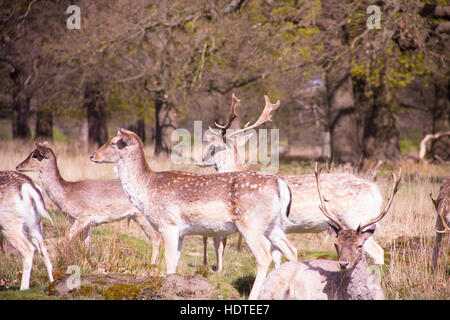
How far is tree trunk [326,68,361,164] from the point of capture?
15.6 meters

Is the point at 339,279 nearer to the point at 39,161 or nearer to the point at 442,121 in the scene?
the point at 39,161

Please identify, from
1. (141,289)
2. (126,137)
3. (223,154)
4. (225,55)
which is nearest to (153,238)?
(223,154)

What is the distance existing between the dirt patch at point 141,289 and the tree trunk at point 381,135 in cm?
1466

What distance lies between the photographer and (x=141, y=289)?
496 centimetres

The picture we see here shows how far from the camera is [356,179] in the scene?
21.9ft

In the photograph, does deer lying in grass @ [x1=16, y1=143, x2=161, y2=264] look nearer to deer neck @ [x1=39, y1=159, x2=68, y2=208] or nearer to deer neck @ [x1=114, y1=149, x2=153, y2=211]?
deer neck @ [x1=39, y1=159, x2=68, y2=208]

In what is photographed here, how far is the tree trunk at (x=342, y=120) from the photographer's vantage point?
15.6 metres

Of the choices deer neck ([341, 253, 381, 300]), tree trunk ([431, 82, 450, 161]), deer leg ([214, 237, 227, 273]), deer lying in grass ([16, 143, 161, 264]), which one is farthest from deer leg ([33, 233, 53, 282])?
tree trunk ([431, 82, 450, 161])

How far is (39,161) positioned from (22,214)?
6.63ft

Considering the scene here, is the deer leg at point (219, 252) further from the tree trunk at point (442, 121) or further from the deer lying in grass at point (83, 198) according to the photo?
the tree trunk at point (442, 121)

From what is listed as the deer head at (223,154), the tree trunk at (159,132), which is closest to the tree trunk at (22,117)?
the tree trunk at (159,132)
